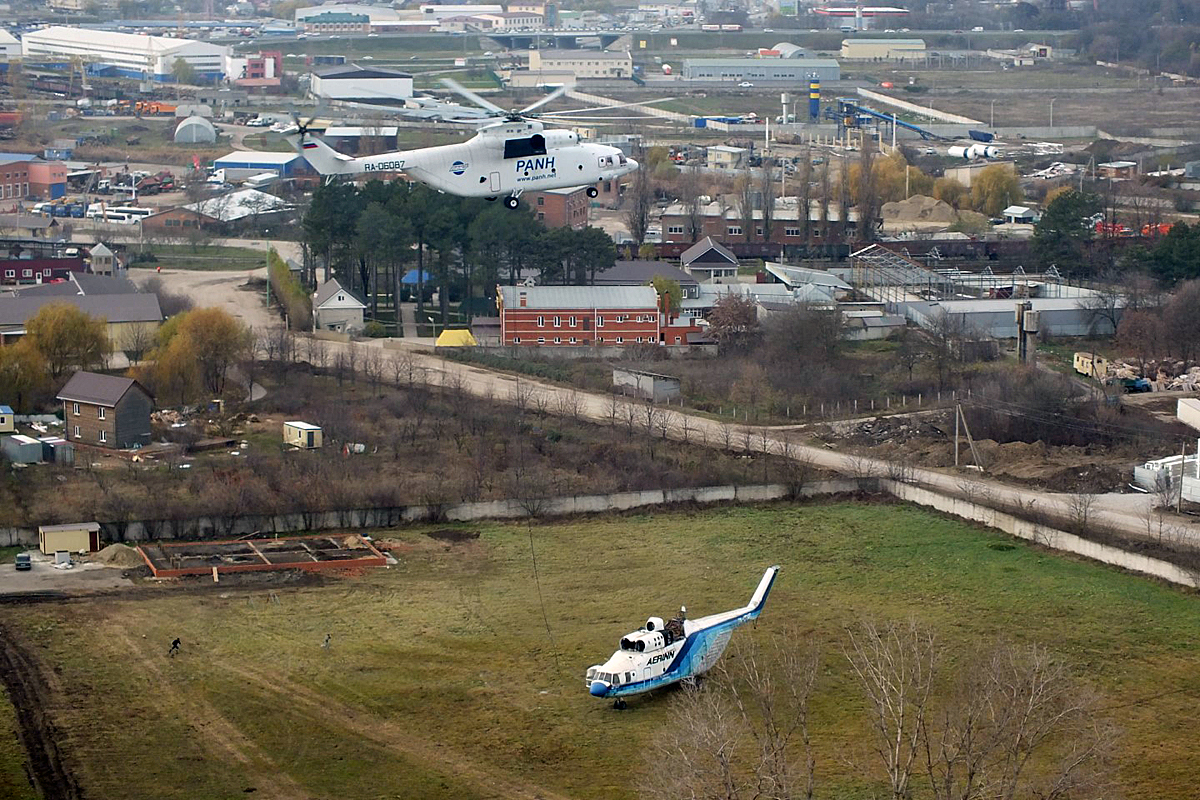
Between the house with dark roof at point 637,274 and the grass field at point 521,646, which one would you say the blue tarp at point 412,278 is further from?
the grass field at point 521,646

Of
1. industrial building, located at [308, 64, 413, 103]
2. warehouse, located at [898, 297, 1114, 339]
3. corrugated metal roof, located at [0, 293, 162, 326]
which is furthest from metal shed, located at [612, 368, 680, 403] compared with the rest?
industrial building, located at [308, 64, 413, 103]

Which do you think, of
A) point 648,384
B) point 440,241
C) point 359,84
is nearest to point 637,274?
point 440,241

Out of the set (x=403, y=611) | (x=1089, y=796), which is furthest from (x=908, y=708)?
(x=403, y=611)

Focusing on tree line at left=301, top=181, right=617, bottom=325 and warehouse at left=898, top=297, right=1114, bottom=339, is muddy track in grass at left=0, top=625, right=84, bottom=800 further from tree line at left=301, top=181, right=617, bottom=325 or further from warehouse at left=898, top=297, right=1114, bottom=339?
warehouse at left=898, top=297, right=1114, bottom=339

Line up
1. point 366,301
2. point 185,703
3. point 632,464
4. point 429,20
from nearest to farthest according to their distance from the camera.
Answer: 1. point 185,703
2. point 632,464
3. point 366,301
4. point 429,20

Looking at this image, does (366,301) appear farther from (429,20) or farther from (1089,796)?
(429,20)
